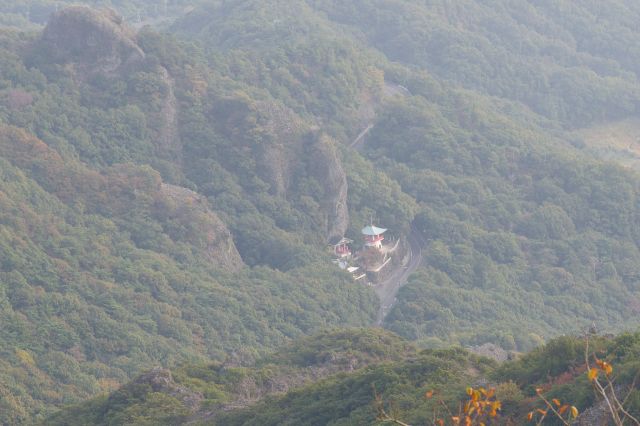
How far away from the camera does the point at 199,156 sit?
88188 millimetres

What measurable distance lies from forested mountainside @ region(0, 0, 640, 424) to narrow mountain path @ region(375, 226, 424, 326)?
70cm

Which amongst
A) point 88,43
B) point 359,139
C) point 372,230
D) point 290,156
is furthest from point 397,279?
point 88,43

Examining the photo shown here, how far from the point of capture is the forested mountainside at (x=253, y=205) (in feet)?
219

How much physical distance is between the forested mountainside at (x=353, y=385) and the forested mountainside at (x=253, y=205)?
560 cm

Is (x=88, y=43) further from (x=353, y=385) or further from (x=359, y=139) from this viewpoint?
(x=353, y=385)

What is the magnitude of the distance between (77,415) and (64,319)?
15.9 metres

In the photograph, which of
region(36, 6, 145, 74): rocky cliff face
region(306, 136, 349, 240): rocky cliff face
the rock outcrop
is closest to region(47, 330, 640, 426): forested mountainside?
the rock outcrop

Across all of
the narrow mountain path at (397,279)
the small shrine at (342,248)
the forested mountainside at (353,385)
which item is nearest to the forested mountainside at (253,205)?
the narrow mountain path at (397,279)

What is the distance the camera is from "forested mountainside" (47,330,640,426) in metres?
35.4

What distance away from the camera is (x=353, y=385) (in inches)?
1721

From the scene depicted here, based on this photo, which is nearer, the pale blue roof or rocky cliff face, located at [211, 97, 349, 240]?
the pale blue roof

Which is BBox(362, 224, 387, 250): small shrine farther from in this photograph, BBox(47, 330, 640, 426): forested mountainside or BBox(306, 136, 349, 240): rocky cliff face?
BBox(47, 330, 640, 426): forested mountainside

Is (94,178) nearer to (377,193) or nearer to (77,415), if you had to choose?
(377,193)

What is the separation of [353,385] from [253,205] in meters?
42.6
